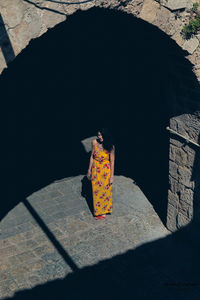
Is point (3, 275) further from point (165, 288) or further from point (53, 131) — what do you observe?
point (53, 131)

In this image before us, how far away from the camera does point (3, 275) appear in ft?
16.6

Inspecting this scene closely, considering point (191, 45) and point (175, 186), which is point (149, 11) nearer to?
Result: point (191, 45)

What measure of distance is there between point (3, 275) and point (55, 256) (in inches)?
31.5

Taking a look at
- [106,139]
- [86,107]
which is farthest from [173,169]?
[86,107]

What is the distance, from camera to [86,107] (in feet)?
32.1

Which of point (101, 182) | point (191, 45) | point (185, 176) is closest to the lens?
point (191, 45)

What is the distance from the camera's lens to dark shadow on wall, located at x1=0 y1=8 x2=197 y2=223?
589 centimetres

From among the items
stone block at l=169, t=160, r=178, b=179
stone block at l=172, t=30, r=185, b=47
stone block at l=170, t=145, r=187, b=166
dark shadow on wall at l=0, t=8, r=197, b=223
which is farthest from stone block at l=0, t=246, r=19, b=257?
stone block at l=172, t=30, r=185, b=47

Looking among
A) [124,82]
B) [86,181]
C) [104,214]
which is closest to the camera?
[104,214]

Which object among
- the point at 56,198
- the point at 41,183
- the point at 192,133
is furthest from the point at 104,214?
the point at 192,133

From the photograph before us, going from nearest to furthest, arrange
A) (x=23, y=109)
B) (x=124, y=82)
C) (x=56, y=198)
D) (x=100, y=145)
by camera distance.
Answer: (x=100, y=145) → (x=56, y=198) → (x=124, y=82) → (x=23, y=109)

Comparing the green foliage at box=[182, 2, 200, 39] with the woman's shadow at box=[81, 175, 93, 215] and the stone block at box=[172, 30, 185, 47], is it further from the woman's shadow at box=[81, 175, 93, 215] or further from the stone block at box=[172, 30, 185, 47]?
the woman's shadow at box=[81, 175, 93, 215]

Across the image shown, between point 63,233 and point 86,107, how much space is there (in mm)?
4697

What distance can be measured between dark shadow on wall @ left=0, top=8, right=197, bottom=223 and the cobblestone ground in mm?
354
